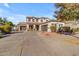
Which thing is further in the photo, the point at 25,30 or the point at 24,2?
the point at 25,30

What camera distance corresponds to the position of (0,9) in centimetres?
269

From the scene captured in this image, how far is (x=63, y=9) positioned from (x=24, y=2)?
1.69 feet

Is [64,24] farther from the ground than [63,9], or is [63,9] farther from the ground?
[63,9]

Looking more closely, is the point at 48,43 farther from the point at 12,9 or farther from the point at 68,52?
the point at 12,9

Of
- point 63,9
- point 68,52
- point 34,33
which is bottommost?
point 68,52

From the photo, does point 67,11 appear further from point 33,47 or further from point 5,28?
point 5,28

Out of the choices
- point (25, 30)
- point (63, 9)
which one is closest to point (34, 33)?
point (25, 30)

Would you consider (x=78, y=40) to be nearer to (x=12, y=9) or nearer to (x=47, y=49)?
(x=47, y=49)

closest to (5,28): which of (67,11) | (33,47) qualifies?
(33,47)

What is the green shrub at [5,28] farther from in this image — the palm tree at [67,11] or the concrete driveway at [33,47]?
the palm tree at [67,11]

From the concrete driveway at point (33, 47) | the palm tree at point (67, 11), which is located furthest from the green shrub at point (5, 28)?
the palm tree at point (67, 11)

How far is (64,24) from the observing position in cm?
286

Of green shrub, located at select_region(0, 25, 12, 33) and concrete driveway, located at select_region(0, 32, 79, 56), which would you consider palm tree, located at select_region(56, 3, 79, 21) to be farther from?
green shrub, located at select_region(0, 25, 12, 33)

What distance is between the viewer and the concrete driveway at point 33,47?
269cm
